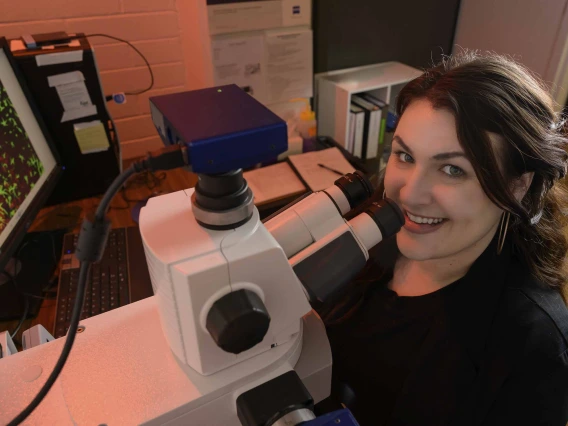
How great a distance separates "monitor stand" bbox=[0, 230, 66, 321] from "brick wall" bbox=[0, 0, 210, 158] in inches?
24.4

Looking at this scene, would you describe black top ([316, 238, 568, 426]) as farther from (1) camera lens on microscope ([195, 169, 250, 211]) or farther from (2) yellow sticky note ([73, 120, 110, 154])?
(2) yellow sticky note ([73, 120, 110, 154])

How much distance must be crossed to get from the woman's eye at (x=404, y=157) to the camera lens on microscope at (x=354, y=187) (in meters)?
0.25

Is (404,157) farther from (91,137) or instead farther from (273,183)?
(91,137)

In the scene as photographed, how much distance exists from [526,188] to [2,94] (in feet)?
3.85

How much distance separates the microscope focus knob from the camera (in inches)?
16.8

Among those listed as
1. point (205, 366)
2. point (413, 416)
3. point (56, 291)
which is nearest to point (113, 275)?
point (56, 291)

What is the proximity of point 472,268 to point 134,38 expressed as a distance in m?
1.34

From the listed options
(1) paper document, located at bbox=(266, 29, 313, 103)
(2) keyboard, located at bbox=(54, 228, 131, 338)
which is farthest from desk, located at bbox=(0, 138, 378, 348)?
(1) paper document, located at bbox=(266, 29, 313, 103)

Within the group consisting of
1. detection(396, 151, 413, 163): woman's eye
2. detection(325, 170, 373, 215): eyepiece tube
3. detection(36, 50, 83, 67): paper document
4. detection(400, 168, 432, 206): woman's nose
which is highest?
detection(36, 50, 83, 67): paper document

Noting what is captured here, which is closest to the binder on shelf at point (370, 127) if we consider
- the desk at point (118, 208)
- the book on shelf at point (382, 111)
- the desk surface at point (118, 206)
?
the book on shelf at point (382, 111)

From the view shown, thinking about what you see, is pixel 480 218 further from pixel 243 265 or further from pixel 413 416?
pixel 243 265

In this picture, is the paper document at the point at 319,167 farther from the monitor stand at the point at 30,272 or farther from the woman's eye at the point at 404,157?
the monitor stand at the point at 30,272

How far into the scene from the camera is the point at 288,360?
1.77 ft

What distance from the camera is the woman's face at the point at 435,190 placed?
29.5 inches
